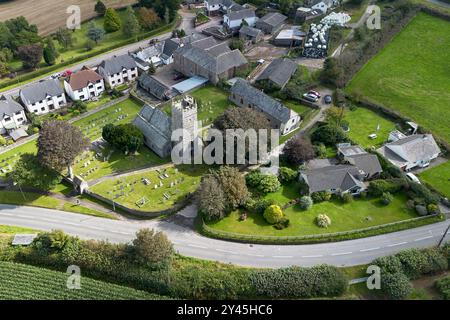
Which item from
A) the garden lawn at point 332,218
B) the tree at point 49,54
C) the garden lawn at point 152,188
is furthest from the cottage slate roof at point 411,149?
the tree at point 49,54

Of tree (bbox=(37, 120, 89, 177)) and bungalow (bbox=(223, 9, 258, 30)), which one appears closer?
tree (bbox=(37, 120, 89, 177))

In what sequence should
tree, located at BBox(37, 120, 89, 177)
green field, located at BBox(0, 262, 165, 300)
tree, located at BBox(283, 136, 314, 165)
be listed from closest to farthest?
green field, located at BBox(0, 262, 165, 300) < tree, located at BBox(37, 120, 89, 177) < tree, located at BBox(283, 136, 314, 165)

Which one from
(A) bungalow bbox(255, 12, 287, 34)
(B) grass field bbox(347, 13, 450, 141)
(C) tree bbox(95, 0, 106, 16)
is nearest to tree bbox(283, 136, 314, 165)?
(B) grass field bbox(347, 13, 450, 141)

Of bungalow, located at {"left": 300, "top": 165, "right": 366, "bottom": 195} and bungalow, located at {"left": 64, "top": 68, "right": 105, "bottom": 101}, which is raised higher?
bungalow, located at {"left": 64, "top": 68, "right": 105, "bottom": 101}

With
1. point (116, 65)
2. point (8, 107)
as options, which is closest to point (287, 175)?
point (116, 65)

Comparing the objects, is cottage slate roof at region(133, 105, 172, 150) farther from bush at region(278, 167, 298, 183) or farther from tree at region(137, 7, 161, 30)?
tree at region(137, 7, 161, 30)

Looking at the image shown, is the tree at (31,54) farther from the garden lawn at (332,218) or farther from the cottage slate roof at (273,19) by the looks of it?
the garden lawn at (332,218)
